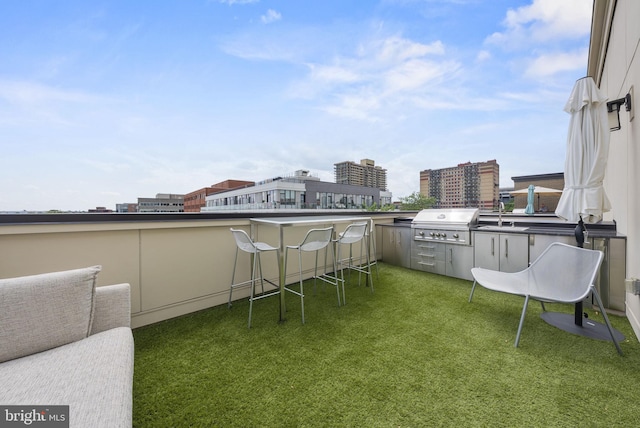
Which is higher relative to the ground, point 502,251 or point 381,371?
point 502,251

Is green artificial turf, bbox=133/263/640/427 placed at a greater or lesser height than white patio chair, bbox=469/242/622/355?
lesser

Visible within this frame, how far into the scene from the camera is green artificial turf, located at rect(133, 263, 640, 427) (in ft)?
4.34

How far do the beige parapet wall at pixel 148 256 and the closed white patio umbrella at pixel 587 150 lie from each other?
3242mm

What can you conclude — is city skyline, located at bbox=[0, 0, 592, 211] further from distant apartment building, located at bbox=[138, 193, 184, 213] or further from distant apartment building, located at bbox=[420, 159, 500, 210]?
distant apartment building, located at bbox=[420, 159, 500, 210]

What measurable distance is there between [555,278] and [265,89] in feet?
16.6

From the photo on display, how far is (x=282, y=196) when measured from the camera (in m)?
4.13

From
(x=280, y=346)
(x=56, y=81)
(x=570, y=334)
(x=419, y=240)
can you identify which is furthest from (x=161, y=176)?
(x=570, y=334)

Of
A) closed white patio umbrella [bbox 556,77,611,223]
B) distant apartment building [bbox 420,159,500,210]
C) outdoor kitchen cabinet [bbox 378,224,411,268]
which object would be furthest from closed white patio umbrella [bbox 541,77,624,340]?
distant apartment building [bbox 420,159,500,210]

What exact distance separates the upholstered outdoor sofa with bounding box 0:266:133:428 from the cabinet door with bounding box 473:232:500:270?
4.20 m

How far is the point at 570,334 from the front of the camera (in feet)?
7.02

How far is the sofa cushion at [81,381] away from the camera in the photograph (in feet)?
2.58

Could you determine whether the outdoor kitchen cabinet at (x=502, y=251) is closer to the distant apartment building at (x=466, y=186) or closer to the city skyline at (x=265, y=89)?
the city skyline at (x=265, y=89)

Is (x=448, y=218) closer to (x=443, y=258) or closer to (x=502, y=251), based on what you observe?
(x=443, y=258)

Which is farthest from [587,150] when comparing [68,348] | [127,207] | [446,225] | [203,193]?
[127,207]
